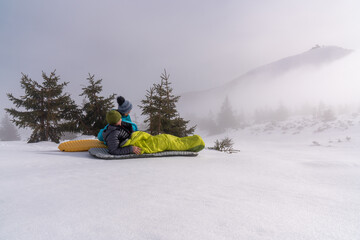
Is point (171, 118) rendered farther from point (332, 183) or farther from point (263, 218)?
point (263, 218)

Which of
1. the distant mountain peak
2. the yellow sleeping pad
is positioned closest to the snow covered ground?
the yellow sleeping pad

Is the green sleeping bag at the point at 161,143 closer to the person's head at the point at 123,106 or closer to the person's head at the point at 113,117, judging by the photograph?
the person's head at the point at 113,117

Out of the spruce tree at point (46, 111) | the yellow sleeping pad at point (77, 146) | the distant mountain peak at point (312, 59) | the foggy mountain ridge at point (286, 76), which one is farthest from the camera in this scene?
Result: the distant mountain peak at point (312, 59)

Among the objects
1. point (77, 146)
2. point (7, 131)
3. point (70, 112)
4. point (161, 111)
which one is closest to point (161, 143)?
point (77, 146)

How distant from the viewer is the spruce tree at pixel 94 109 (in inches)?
411

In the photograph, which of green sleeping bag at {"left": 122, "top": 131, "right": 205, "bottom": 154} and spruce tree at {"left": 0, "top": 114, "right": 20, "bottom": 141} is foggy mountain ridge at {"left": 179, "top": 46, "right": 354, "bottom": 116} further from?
green sleeping bag at {"left": 122, "top": 131, "right": 205, "bottom": 154}

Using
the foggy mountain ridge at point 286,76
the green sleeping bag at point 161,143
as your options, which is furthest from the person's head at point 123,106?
the foggy mountain ridge at point 286,76

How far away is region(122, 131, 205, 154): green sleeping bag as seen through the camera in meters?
3.14

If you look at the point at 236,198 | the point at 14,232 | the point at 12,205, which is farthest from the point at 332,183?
the point at 12,205

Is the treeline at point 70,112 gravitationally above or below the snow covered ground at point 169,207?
above

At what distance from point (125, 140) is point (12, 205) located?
1997 millimetres

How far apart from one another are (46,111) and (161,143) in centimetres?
1006

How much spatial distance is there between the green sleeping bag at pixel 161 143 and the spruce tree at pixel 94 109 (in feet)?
27.3

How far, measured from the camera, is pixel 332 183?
6.05 ft
